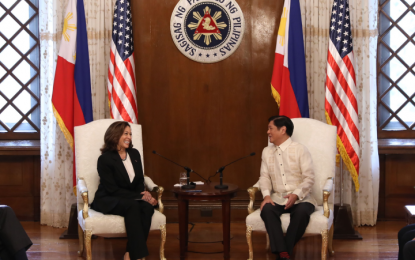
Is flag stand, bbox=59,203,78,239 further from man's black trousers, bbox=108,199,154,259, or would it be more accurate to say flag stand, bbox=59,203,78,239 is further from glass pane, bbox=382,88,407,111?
glass pane, bbox=382,88,407,111

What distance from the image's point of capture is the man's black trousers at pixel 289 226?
320 cm

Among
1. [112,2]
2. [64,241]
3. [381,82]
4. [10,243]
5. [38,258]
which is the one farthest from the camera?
[381,82]

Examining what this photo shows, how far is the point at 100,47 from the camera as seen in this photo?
15.4ft

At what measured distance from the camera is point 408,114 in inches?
197

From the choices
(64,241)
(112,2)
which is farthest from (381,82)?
(64,241)

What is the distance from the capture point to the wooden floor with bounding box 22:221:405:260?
379 cm

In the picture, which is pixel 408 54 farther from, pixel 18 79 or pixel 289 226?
pixel 18 79

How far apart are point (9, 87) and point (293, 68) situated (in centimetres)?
311

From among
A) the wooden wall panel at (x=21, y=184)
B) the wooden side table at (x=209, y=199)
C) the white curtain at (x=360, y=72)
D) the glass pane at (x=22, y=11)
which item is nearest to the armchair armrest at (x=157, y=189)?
the wooden side table at (x=209, y=199)

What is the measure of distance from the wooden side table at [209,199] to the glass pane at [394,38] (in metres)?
2.55

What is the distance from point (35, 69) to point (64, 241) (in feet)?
6.48

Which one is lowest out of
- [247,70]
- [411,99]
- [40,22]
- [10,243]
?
[10,243]

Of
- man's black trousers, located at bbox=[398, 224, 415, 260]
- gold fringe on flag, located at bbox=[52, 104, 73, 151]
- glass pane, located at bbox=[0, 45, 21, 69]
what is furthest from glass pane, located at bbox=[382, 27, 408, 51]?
glass pane, located at bbox=[0, 45, 21, 69]

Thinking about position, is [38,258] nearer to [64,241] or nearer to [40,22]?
[64,241]
